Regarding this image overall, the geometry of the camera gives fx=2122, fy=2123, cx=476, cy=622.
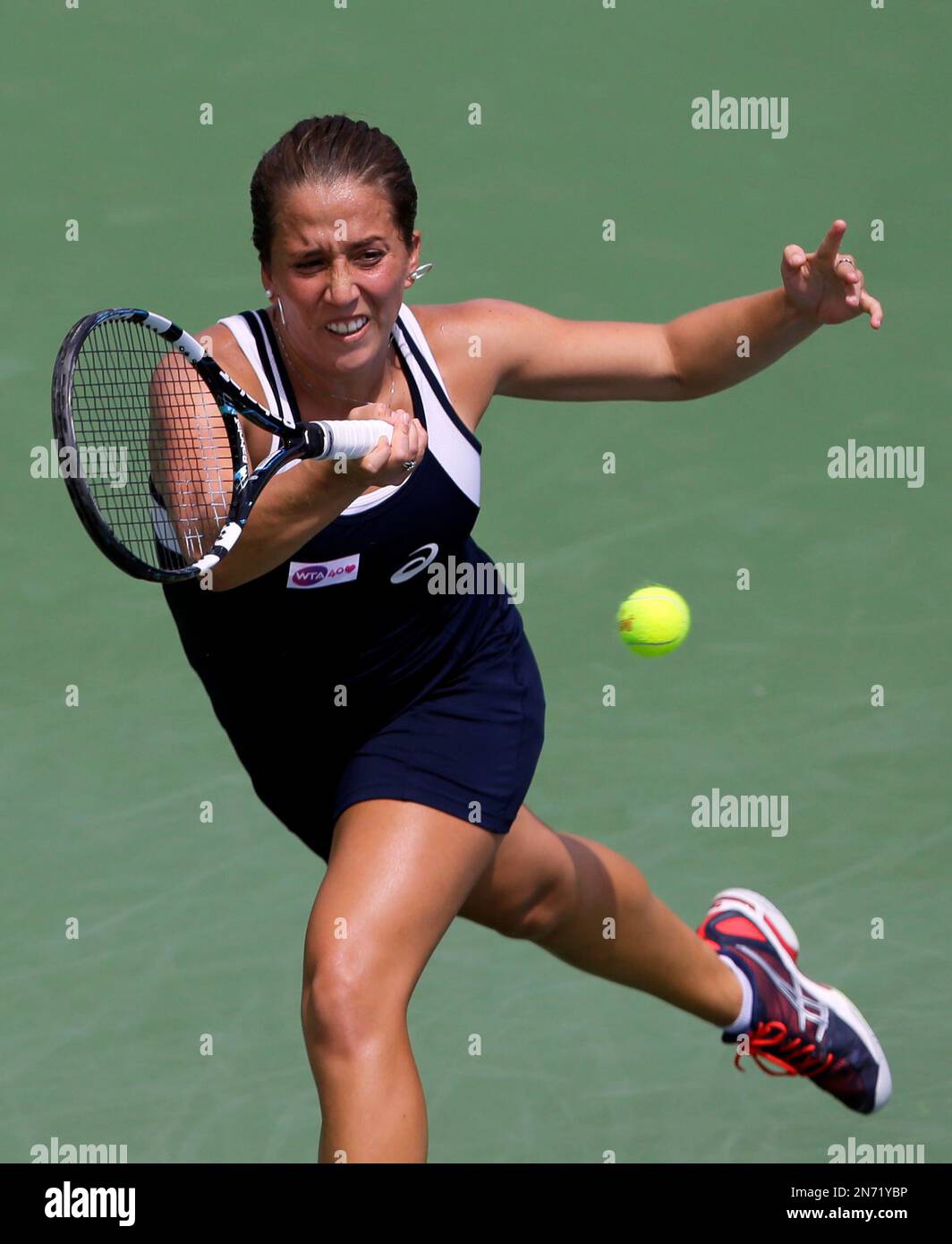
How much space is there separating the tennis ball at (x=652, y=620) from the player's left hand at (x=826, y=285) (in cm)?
91

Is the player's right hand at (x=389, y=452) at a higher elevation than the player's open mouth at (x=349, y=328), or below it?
below

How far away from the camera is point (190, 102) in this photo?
6.95 metres

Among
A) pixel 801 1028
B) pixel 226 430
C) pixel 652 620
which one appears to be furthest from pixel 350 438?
pixel 801 1028

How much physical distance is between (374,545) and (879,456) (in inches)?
112

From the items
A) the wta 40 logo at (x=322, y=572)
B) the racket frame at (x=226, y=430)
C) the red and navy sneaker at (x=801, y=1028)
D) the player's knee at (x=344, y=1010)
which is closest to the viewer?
the racket frame at (x=226, y=430)

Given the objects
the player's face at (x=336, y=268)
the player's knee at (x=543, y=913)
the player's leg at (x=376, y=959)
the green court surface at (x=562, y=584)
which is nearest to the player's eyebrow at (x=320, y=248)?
the player's face at (x=336, y=268)

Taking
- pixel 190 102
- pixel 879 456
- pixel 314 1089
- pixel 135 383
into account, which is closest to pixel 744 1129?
pixel 314 1089

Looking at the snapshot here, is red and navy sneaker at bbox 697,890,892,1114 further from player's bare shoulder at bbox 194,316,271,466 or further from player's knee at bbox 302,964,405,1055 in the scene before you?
player's bare shoulder at bbox 194,316,271,466

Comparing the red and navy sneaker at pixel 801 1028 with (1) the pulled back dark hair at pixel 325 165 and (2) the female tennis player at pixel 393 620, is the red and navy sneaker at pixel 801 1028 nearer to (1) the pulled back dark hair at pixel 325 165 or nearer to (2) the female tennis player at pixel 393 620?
(2) the female tennis player at pixel 393 620

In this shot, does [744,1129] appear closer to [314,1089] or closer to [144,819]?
[314,1089]

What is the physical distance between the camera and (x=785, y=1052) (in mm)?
4152

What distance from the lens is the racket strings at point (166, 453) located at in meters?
3.21

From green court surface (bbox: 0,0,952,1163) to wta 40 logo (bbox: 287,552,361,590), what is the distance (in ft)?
0.61

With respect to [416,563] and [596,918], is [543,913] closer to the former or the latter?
[596,918]
